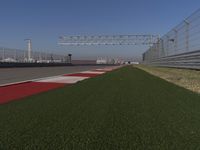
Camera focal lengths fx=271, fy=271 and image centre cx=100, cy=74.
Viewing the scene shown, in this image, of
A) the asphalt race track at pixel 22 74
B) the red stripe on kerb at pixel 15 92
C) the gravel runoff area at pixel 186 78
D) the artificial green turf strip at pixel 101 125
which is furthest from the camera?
the asphalt race track at pixel 22 74

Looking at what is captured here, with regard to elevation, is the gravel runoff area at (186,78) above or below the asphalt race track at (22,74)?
above

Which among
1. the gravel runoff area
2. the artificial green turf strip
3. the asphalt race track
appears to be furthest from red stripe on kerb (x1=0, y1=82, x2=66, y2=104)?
the gravel runoff area

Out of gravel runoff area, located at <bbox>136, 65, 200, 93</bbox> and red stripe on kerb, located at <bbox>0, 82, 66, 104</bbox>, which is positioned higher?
gravel runoff area, located at <bbox>136, 65, 200, 93</bbox>

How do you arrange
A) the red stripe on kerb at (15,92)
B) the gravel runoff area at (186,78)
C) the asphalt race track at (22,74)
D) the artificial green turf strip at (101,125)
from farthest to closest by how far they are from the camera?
the asphalt race track at (22,74) < the gravel runoff area at (186,78) < the red stripe on kerb at (15,92) < the artificial green turf strip at (101,125)

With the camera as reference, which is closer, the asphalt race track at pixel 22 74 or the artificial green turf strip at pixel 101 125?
the artificial green turf strip at pixel 101 125

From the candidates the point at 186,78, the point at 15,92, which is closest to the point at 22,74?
the point at 15,92

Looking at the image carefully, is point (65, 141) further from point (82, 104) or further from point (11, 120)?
point (82, 104)

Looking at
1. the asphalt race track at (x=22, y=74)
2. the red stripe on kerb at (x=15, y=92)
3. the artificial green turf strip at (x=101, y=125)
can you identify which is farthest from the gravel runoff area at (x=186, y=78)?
the asphalt race track at (x=22, y=74)

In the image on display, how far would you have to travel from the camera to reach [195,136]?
11.4 feet

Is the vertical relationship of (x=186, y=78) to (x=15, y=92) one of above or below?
above

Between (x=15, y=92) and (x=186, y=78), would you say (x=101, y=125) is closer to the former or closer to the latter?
(x=15, y=92)

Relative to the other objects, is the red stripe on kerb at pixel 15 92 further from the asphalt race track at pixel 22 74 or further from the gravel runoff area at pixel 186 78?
the gravel runoff area at pixel 186 78

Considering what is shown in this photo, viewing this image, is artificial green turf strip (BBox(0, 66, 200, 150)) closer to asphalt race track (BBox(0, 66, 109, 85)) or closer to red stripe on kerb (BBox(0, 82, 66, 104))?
red stripe on kerb (BBox(0, 82, 66, 104))

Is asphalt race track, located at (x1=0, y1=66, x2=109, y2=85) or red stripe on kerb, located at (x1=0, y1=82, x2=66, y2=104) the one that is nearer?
red stripe on kerb, located at (x1=0, y1=82, x2=66, y2=104)
